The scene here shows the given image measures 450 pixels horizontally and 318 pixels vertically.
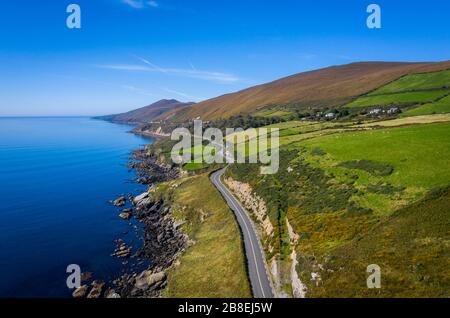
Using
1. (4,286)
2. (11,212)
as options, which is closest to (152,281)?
(4,286)

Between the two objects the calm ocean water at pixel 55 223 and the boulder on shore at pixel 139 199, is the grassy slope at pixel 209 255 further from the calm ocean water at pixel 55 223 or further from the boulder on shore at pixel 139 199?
the boulder on shore at pixel 139 199

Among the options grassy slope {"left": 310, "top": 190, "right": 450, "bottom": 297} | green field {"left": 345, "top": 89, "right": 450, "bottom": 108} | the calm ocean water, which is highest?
green field {"left": 345, "top": 89, "right": 450, "bottom": 108}

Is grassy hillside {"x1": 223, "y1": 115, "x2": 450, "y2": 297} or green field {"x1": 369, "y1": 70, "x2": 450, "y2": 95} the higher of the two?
green field {"x1": 369, "y1": 70, "x2": 450, "y2": 95}

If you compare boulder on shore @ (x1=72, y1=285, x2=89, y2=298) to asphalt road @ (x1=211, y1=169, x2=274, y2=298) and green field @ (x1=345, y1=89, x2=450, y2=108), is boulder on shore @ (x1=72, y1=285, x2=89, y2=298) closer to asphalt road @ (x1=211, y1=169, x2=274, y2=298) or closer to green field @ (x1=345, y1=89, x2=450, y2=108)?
asphalt road @ (x1=211, y1=169, x2=274, y2=298)

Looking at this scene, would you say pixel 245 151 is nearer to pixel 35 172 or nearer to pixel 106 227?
pixel 106 227

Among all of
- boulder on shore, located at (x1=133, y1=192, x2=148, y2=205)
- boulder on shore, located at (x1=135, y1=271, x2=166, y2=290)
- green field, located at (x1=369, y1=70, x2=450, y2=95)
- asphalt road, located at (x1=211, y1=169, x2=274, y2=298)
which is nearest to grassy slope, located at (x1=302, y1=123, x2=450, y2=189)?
asphalt road, located at (x1=211, y1=169, x2=274, y2=298)
